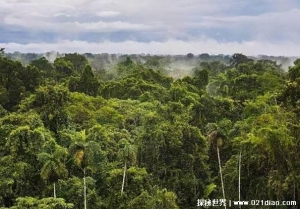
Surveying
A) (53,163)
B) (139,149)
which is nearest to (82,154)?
(53,163)

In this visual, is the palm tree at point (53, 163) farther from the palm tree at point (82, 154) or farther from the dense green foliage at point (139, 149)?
the palm tree at point (82, 154)

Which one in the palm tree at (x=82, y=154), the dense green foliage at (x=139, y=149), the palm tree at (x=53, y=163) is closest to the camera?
the palm tree at (x=53, y=163)

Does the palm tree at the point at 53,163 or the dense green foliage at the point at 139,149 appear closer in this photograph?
the palm tree at the point at 53,163

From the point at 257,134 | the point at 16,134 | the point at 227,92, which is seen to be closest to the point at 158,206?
the point at 257,134

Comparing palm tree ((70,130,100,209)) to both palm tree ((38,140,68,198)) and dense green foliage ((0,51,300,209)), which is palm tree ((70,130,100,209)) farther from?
palm tree ((38,140,68,198))

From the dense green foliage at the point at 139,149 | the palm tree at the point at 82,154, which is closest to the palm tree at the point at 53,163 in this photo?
the dense green foliage at the point at 139,149

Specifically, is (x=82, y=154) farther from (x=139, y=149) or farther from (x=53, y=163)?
(x=139, y=149)

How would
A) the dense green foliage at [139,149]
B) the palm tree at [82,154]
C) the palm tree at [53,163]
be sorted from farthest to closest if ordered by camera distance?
the palm tree at [82,154] → the dense green foliage at [139,149] → the palm tree at [53,163]
